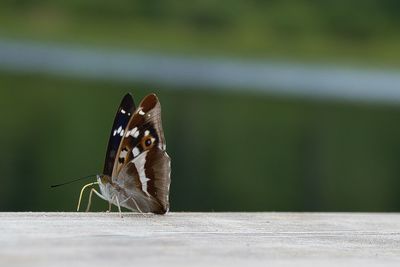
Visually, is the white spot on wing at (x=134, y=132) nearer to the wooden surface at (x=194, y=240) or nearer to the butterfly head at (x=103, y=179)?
the butterfly head at (x=103, y=179)

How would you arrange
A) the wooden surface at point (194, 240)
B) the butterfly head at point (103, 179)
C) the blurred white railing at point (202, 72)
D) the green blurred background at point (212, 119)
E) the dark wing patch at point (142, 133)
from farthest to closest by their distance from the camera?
the blurred white railing at point (202, 72)
the green blurred background at point (212, 119)
the butterfly head at point (103, 179)
the dark wing patch at point (142, 133)
the wooden surface at point (194, 240)

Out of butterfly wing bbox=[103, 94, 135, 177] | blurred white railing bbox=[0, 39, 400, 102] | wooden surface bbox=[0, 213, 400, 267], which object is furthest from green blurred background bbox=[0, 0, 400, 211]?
wooden surface bbox=[0, 213, 400, 267]

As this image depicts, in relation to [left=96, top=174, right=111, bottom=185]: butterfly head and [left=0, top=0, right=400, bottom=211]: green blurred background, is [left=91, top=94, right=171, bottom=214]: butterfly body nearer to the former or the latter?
[left=96, top=174, right=111, bottom=185]: butterfly head

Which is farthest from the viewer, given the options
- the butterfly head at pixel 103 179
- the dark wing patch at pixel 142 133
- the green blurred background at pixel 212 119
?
the green blurred background at pixel 212 119

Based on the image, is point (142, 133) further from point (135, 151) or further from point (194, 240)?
point (194, 240)

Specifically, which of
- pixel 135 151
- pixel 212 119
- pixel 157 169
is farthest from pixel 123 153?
pixel 212 119

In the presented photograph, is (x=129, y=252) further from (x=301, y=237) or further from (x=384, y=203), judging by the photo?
(x=384, y=203)

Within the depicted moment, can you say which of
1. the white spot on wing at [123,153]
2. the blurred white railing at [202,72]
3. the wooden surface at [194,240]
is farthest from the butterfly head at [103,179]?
the blurred white railing at [202,72]

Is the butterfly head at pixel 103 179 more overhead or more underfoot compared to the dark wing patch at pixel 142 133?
more underfoot
